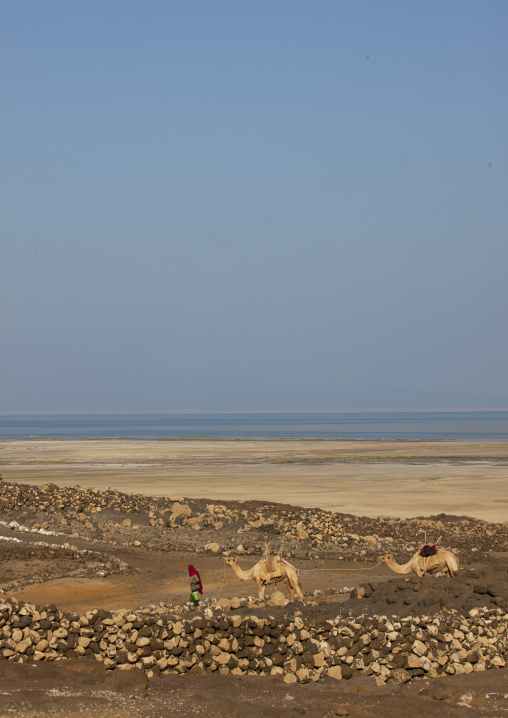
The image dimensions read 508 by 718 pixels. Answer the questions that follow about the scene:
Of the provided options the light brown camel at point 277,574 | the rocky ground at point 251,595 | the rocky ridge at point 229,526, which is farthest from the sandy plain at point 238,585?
the light brown camel at point 277,574

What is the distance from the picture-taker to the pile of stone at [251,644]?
1002 cm

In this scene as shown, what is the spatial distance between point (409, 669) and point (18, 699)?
16.9 feet

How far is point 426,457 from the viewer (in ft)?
213

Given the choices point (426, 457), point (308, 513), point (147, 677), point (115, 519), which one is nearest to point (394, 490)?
point (308, 513)

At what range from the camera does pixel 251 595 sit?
15.1 meters

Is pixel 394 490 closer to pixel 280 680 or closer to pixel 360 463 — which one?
pixel 360 463

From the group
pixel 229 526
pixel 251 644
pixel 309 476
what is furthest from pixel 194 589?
pixel 309 476

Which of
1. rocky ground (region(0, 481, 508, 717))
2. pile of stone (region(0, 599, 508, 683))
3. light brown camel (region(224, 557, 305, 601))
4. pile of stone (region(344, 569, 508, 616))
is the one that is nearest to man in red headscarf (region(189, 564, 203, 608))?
rocky ground (region(0, 481, 508, 717))

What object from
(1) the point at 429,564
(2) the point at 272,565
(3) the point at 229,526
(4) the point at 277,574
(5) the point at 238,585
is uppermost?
(2) the point at 272,565

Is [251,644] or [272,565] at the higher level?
[272,565]

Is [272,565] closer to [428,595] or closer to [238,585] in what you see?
[428,595]

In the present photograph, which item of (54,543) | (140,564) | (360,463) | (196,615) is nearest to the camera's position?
(196,615)

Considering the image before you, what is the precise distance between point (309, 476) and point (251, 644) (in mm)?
37447

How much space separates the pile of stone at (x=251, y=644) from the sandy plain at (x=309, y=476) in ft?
62.3
